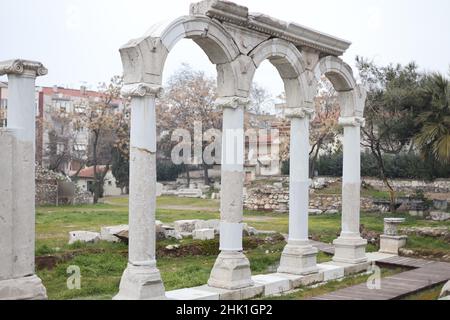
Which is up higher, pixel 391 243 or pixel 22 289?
pixel 22 289

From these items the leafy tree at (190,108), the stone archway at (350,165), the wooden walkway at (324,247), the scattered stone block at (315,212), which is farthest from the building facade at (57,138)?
the stone archway at (350,165)

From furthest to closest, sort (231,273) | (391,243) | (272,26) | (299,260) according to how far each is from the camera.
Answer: (391,243)
(299,260)
(272,26)
(231,273)

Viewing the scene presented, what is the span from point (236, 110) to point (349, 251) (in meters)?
4.87

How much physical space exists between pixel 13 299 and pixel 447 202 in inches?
822

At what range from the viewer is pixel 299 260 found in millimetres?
11219

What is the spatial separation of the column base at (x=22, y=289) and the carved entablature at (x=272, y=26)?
16.4 feet

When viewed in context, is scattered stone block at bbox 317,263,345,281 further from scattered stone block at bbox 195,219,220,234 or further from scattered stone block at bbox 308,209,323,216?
scattered stone block at bbox 308,209,323,216

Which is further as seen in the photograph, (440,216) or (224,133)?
(440,216)

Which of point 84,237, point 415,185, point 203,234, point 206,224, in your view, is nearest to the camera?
point 84,237

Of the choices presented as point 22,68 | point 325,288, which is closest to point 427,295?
point 325,288

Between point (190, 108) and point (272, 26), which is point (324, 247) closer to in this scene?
point (272, 26)

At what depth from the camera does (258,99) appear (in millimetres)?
49719

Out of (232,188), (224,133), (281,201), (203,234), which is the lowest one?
(203,234)

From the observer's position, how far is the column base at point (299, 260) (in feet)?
36.7
